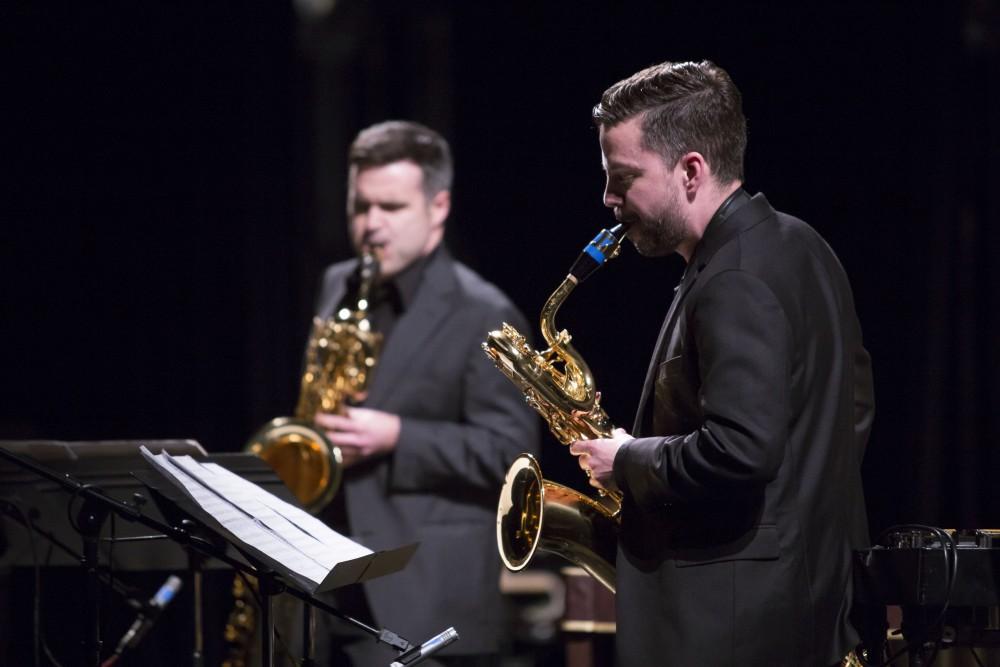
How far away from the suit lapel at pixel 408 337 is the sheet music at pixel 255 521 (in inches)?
53.0

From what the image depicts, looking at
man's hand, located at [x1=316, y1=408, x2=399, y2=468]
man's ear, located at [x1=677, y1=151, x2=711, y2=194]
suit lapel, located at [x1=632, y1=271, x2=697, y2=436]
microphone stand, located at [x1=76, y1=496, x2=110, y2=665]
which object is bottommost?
microphone stand, located at [x1=76, y1=496, x2=110, y2=665]

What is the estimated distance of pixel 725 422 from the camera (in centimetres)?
225

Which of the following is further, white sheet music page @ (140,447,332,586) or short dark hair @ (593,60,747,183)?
short dark hair @ (593,60,747,183)

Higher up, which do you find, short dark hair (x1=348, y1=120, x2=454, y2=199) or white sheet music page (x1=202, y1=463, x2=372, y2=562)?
short dark hair (x1=348, y1=120, x2=454, y2=199)

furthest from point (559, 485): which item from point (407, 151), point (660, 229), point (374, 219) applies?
point (407, 151)

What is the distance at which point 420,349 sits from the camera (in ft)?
12.5

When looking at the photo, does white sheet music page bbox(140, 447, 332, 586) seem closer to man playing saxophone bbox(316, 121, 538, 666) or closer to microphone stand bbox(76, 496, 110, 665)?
microphone stand bbox(76, 496, 110, 665)

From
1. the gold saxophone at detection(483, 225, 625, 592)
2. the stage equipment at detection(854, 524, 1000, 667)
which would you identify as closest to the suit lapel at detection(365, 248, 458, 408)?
the gold saxophone at detection(483, 225, 625, 592)

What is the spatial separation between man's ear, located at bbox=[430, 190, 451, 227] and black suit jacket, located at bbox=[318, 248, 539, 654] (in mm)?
170

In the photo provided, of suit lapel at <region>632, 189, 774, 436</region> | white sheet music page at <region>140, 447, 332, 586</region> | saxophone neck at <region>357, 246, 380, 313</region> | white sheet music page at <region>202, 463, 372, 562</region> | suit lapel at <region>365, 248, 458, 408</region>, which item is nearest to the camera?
white sheet music page at <region>140, 447, 332, 586</region>

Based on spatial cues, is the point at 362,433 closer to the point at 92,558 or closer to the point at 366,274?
the point at 366,274

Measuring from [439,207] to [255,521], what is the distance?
187 centimetres

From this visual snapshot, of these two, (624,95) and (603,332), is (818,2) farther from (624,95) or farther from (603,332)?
(624,95)

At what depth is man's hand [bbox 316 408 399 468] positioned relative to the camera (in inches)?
145
